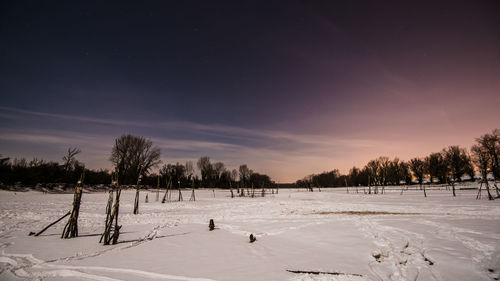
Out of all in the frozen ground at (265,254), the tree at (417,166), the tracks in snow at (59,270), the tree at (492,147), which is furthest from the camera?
the tree at (417,166)

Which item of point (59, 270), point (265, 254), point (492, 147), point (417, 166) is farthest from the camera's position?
point (417, 166)

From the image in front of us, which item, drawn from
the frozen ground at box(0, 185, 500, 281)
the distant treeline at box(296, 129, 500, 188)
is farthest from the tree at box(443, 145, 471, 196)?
the frozen ground at box(0, 185, 500, 281)

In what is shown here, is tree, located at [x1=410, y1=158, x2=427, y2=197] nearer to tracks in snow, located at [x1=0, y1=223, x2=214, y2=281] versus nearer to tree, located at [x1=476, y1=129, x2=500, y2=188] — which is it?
tree, located at [x1=476, y1=129, x2=500, y2=188]

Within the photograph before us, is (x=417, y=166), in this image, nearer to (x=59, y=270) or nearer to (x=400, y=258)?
(x=400, y=258)

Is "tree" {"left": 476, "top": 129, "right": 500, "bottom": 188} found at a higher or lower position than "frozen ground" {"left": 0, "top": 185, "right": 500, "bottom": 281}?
higher

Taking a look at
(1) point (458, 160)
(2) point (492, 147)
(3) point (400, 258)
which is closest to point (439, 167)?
(1) point (458, 160)

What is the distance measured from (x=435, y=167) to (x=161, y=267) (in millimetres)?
87609

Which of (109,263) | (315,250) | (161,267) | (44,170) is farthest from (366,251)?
(44,170)

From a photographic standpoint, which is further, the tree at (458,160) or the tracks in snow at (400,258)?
the tree at (458,160)

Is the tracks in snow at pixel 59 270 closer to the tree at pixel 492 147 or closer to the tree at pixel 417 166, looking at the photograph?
the tree at pixel 492 147

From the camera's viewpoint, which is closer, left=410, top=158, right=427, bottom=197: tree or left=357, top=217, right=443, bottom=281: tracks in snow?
left=357, top=217, right=443, bottom=281: tracks in snow

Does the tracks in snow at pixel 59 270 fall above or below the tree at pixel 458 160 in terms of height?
below

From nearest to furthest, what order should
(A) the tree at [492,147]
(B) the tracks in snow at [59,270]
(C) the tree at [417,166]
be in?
(B) the tracks in snow at [59,270] < (A) the tree at [492,147] < (C) the tree at [417,166]

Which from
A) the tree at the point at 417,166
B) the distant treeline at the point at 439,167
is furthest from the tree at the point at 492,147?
the tree at the point at 417,166
